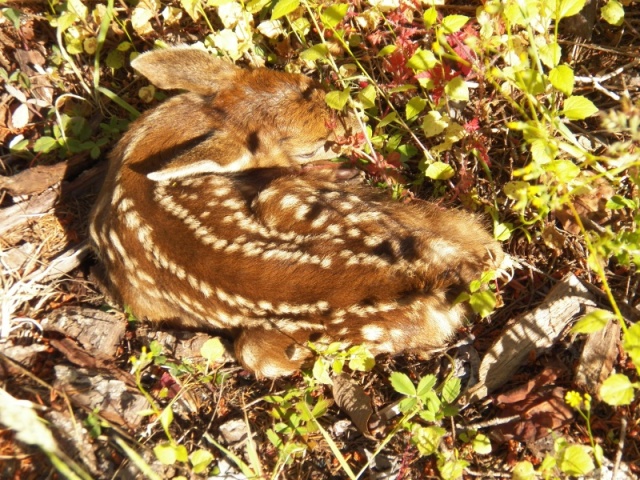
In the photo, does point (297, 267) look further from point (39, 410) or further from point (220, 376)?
point (39, 410)

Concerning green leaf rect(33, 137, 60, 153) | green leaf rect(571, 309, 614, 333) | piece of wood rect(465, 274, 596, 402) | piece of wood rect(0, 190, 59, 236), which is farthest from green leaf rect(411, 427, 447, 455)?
green leaf rect(33, 137, 60, 153)

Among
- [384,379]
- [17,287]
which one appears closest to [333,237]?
[384,379]

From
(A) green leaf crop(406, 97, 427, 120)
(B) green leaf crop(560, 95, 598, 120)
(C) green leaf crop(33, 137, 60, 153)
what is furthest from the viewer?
(C) green leaf crop(33, 137, 60, 153)

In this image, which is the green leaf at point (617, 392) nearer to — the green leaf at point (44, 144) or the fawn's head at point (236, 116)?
the fawn's head at point (236, 116)

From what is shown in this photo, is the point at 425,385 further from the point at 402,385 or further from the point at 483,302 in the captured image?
the point at 483,302

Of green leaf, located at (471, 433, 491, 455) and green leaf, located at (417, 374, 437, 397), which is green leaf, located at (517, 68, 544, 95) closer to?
green leaf, located at (417, 374, 437, 397)
